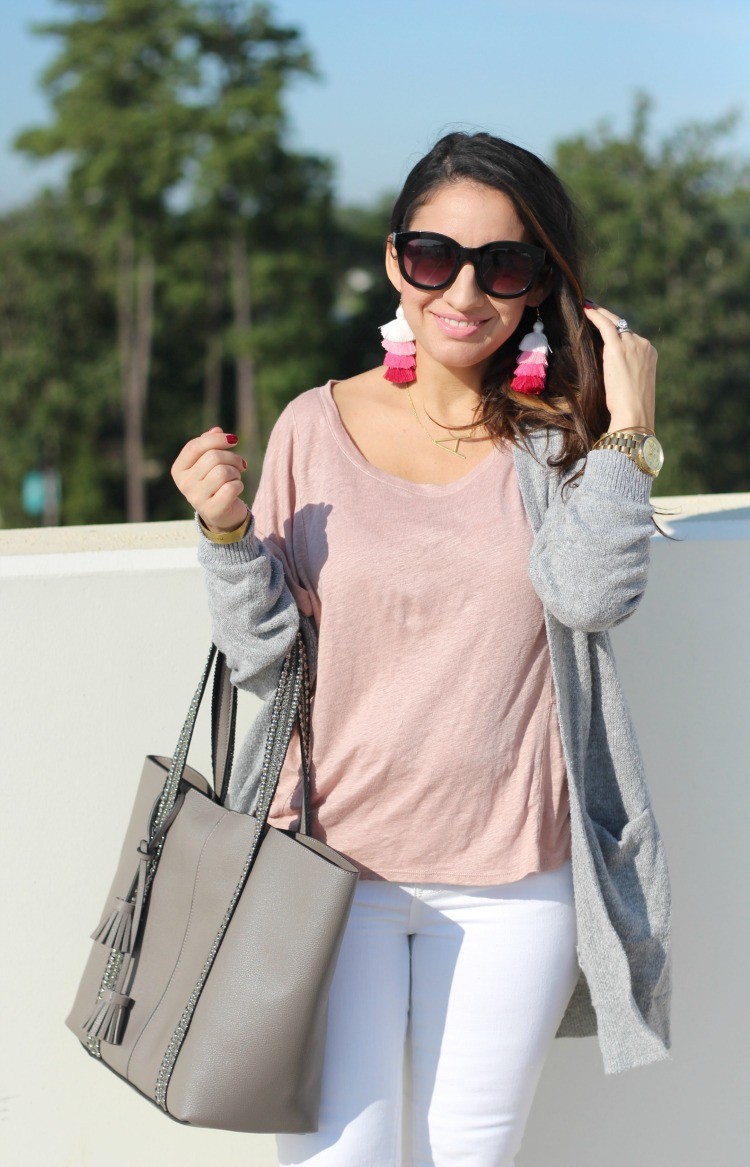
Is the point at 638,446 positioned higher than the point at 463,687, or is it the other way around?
the point at 638,446

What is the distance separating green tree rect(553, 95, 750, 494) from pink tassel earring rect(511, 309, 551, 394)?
3133cm

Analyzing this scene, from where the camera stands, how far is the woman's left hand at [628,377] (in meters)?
1.88

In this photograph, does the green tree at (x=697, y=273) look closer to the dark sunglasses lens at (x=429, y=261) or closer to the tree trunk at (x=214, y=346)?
the tree trunk at (x=214, y=346)

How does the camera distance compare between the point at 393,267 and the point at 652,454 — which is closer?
the point at 652,454

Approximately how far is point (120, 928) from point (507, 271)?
3.73 ft

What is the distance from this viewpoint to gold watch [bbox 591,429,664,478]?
5.98ft

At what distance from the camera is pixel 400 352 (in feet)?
6.81

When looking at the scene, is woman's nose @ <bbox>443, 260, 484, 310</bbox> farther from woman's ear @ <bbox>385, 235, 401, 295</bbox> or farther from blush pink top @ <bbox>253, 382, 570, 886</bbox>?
blush pink top @ <bbox>253, 382, 570, 886</bbox>

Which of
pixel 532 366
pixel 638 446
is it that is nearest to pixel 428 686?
pixel 638 446

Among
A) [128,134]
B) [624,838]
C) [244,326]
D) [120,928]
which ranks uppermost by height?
[128,134]

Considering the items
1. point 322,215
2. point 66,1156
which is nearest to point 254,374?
point 322,215

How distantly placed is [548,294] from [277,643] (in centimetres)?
72

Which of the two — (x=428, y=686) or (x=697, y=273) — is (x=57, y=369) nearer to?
(x=697, y=273)

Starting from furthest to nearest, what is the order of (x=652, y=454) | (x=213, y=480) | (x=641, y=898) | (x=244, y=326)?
(x=244, y=326)
(x=641, y=898)
(x=652, y=454)
(x=213, y=480)
